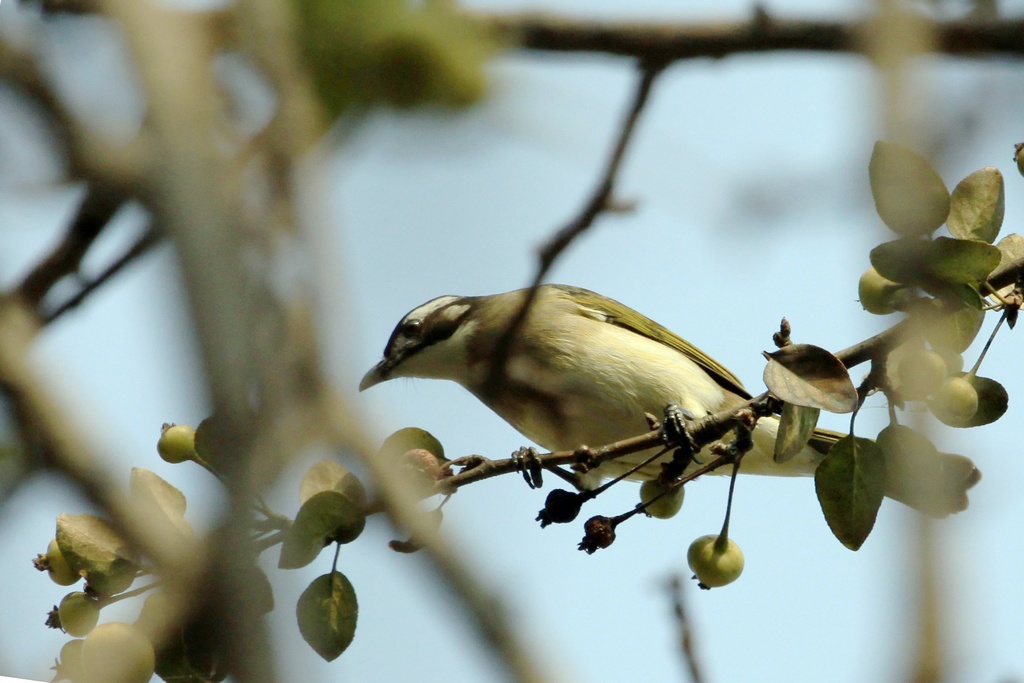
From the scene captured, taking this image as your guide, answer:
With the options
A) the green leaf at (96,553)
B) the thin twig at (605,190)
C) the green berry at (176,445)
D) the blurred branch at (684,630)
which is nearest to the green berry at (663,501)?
the blurred branch at (684,630)

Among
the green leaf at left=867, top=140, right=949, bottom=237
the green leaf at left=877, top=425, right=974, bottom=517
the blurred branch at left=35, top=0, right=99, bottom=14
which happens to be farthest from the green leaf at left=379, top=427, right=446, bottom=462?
the blurred branch at left=35, top=0, right=99, bottom=14

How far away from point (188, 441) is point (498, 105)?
2453 mm

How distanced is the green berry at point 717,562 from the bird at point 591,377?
899 mm

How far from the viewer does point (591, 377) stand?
383 centimetres

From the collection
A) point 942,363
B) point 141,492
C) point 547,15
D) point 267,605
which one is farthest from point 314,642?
point 547,15

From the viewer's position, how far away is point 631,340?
405cm

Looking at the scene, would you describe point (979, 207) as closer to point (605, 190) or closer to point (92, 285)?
point (605, 190)

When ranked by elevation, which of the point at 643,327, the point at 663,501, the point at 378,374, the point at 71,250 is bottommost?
the point at 378,374

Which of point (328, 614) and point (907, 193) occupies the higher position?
point (907, 193)

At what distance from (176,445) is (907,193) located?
4.89 feet

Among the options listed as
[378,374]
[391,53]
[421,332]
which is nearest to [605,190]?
[391,53]

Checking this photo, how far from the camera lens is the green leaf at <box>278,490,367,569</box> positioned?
73.3 inches

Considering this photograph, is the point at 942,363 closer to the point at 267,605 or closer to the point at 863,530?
the point at 863,530

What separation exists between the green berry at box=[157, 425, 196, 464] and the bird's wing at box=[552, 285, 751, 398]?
2398mm
